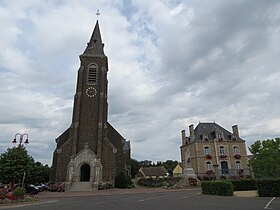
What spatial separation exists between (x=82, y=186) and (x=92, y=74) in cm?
1563

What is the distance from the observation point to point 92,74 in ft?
110

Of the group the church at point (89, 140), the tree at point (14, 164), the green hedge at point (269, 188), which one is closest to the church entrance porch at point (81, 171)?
the church at point (89, 140)

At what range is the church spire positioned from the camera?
115ft

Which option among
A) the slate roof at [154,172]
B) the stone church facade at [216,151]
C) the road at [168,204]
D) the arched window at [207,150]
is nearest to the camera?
the road at [168,204]

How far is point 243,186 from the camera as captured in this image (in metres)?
21.5

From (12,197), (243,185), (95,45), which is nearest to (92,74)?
(95,45)

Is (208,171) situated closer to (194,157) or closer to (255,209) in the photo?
(194,157)

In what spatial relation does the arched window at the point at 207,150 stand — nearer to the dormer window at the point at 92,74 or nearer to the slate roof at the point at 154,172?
the slate roof at the point at 154,172

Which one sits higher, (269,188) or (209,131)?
(209,131)

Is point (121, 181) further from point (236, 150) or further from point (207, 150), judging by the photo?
point (236, 150)

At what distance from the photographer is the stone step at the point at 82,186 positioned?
2684 cm

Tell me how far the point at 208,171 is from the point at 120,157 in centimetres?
1414

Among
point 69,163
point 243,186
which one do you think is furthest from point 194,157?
point 69,163

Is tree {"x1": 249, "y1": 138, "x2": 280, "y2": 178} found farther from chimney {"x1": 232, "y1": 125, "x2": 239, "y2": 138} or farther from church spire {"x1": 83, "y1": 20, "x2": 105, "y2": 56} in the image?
church spire {"x1": 83, "y1": 20, "x2": 105, "y2": 56}
